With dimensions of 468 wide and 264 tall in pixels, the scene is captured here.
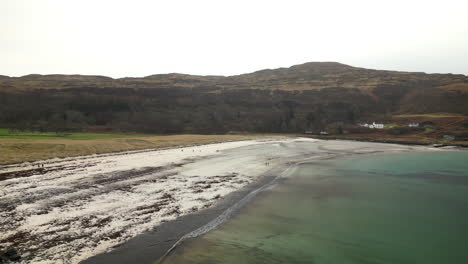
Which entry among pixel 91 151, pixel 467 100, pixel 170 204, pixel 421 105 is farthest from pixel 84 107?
pixel 467 100

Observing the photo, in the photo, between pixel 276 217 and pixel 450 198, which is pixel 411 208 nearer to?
pixel 450 198

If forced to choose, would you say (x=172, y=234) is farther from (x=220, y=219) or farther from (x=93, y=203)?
(x=93, y=203)

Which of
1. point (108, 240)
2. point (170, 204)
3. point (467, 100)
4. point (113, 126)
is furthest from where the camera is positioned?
point (467, 100)

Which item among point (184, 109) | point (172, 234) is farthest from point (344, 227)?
point (184, 109)

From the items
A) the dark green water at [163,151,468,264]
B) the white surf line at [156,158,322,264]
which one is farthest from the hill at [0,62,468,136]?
the dark green water at [163,151,468,264]

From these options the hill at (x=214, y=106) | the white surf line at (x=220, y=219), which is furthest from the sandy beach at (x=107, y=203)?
the hill at (x=214, y=106)

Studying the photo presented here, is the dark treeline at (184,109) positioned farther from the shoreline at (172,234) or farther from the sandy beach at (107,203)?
the shoreline at (172,234)
